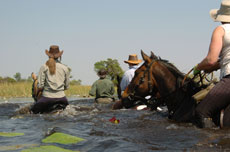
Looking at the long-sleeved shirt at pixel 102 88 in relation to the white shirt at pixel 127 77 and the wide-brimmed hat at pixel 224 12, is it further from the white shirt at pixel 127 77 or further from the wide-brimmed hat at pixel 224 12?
the wide-brimmed hat at pixel 224 12

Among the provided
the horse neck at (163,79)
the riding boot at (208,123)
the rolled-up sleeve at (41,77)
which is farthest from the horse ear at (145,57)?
the rolled-up sleeve at (41,77)

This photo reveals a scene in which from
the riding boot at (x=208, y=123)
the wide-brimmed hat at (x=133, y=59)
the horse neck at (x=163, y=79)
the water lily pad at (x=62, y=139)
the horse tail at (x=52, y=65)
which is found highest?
the wide-brimmed hat at (x=133, y=59)

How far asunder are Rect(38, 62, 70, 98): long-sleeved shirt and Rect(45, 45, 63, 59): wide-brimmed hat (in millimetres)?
214

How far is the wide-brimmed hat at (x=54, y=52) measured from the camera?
28.5ft

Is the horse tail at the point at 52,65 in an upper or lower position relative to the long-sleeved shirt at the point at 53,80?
upper

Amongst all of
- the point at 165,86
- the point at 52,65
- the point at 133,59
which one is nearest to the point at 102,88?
the point at 133,59

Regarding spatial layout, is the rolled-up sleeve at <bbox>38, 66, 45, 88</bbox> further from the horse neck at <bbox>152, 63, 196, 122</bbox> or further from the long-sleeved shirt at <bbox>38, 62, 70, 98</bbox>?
the horse neck at <bbox>152, 63, 196, 122</bbox>

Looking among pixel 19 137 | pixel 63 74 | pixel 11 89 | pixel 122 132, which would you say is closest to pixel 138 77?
pixel 122 132

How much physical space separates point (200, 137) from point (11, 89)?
2081 centimetres

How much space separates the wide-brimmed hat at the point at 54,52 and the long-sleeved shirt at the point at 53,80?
0.70 ft

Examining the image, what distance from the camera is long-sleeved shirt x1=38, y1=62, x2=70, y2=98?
A: 338 inches

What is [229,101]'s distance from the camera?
441 centimetres

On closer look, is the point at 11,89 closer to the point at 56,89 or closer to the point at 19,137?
the point at 56,89

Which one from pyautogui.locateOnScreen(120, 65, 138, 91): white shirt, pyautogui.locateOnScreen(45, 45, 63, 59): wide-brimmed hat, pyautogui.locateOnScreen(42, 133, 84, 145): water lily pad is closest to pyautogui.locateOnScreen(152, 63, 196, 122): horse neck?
pyautogui.locateOnScreen(42, 133, 84, 145): water lily pad
